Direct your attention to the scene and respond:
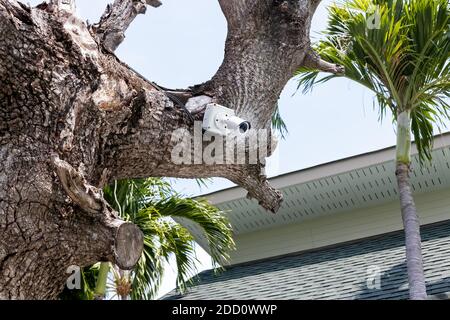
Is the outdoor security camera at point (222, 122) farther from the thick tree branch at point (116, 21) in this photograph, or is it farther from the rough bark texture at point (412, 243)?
the rough bark texture at point (412, 243)

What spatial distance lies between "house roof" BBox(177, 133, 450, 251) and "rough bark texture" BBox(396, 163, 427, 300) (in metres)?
2.31

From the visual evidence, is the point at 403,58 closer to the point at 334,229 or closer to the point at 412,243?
the point at 412,243

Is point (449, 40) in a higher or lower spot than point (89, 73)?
higher

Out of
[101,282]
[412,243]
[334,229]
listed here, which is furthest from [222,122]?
[334,229]

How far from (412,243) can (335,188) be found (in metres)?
3.50

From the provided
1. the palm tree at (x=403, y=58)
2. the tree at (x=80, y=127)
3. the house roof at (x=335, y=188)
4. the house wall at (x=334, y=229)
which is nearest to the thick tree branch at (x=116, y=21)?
the tree at (x=80, y=127)

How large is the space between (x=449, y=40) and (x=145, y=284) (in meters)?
3.98

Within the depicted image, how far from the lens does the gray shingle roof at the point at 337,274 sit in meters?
8.44

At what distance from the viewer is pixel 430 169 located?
33.9ft

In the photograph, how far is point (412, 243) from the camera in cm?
739

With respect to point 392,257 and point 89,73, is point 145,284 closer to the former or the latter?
point 392,257
